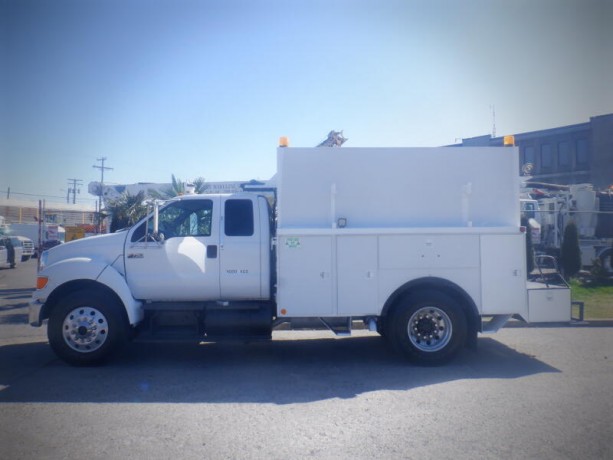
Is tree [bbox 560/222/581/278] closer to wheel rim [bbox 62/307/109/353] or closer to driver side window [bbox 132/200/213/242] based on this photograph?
driver side window [bbox 132/200/213/242]

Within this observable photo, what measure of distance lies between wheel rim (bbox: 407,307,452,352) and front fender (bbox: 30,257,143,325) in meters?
3.99

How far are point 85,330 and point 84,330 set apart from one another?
0.04 ft

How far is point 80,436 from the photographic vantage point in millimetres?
4656

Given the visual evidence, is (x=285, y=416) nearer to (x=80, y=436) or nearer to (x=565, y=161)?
(x=80, y=436)

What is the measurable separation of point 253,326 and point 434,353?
2590mm

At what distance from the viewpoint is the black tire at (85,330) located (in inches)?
275

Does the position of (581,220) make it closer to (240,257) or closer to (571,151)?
(240,257)

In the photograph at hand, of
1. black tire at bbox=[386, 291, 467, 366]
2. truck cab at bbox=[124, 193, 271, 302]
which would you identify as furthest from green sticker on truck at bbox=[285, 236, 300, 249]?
black tire at bbox=[386, 291, 467, 366]

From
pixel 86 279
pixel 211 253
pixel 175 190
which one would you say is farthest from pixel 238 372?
pixel 175 190

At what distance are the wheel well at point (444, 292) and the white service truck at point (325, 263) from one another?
2cm

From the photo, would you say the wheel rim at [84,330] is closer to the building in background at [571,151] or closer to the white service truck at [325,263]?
the white service truck at [325,263]

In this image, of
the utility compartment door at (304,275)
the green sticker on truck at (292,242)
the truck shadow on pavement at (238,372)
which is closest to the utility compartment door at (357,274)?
the utility compartment door at (304,275)

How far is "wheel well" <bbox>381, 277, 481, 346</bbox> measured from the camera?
278 inches

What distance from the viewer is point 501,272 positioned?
7129 mm
